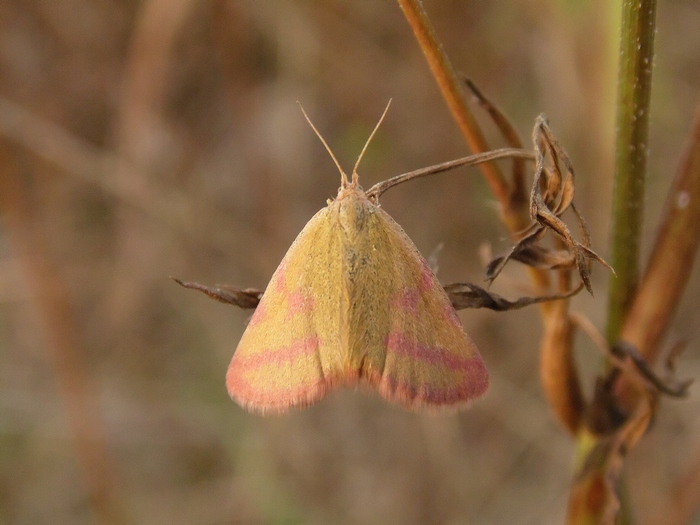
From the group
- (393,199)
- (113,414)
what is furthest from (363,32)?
(113,414)

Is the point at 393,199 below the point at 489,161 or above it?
below

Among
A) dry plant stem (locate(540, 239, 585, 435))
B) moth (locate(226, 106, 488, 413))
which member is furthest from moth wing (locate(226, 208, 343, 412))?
dry plant stem (locate(540, 239, 585, 435))

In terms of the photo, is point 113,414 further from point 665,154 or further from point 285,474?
point 665,154

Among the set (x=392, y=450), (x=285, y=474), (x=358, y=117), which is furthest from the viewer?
(x=392, y=450)

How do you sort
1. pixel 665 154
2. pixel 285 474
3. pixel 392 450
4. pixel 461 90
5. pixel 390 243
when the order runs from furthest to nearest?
1. pixel 392 450
2. pixel 285 474
3. pixel 665 154
4. pixel 390 243
5. pixel 461 90

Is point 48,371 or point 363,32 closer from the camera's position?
point 363,32

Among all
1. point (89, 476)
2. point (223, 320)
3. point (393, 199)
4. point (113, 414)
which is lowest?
point (113, 414)

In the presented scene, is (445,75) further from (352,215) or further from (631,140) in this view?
(352,215)

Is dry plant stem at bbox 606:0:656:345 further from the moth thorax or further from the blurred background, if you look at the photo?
the blurred background
